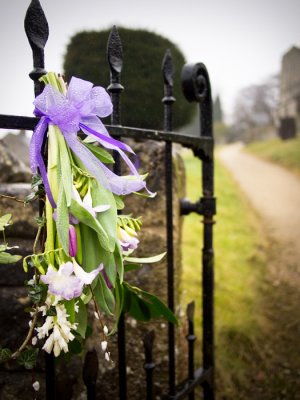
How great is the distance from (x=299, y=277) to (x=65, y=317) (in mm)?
4434

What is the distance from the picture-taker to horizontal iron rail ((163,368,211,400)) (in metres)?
→ 1.52

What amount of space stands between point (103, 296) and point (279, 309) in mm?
3411

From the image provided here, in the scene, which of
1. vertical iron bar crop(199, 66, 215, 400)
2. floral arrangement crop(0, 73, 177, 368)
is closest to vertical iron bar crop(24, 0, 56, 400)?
floral arrangement crop(0, 73, 177, 368)

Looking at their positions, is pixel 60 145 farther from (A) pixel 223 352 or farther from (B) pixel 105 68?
(A) pixel 223 352

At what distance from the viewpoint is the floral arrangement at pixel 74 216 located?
646 millimetres

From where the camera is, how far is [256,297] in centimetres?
386

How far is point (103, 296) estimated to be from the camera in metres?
0.75

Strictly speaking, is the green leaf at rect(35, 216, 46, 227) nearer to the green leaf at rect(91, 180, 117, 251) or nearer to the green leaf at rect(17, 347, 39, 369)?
the green leaf at rect(91, 180, 117, 251)

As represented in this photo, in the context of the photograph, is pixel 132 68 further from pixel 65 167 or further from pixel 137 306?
pixel 65 167

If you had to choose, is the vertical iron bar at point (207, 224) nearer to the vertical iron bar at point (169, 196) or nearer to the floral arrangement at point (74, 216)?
the vertical iron bar at point (169, 196)

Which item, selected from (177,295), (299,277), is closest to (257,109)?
(299,277)

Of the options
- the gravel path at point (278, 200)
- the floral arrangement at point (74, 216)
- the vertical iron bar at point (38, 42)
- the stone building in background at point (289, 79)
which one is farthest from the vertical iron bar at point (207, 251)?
the stone building in background at point (289, 79)

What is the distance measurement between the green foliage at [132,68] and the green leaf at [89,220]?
72.0 inches

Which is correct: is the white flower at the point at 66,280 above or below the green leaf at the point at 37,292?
above
